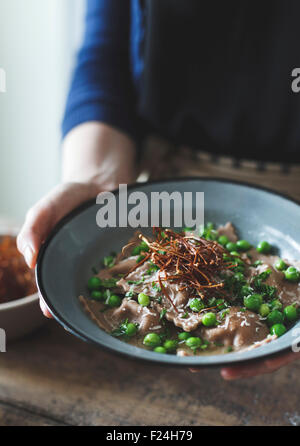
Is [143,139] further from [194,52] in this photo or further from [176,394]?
[176,394]

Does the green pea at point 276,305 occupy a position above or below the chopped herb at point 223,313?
below

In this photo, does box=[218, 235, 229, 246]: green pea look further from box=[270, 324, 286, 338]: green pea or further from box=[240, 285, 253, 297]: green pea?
box=[270, 324, 286, 338]: green pea

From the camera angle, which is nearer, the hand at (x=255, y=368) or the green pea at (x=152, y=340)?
the hand at (x=255, y=368)

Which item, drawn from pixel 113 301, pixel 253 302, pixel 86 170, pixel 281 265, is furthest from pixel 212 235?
pixel 86 170

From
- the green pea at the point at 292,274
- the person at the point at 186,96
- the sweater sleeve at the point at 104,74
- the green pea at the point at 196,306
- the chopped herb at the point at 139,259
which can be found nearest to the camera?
the green pea at the point at 196,306

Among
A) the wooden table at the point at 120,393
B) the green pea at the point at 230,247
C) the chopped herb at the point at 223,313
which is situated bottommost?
the wooden table at the point at 120,393

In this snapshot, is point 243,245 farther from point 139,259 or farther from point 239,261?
point 139,259

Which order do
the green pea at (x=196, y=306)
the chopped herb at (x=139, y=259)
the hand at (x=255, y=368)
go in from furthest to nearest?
the chopped herb at (x=139, y=259) → the green pea at (x=196, y=306) → the hand at (x=255, y=368)

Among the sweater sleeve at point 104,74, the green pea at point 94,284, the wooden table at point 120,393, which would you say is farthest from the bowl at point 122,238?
the sweater sleeve at point 104,74

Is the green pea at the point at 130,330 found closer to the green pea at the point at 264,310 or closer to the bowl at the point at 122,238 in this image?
the bowl at the point at 122,238
